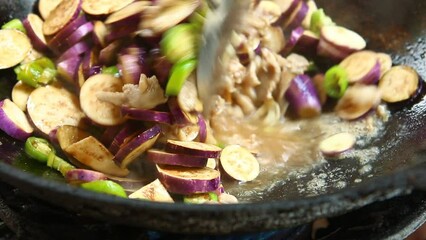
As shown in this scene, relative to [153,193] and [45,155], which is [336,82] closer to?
[153,193]

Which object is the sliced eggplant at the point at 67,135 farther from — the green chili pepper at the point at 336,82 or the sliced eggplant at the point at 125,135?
the green chili pepper at the point at 336,82

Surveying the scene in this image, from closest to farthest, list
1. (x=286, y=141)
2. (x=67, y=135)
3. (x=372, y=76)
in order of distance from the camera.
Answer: (x=67, y=135)
(x=286, y=141)
(x=372, y=76)

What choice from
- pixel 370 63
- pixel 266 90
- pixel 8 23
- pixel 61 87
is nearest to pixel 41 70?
pixel 61 87

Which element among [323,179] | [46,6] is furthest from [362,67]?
[46,6]

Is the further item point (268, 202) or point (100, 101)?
point (100, 101)

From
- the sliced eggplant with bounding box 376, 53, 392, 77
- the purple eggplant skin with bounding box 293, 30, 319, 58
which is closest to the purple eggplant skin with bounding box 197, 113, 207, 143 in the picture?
the purple eggplant skin with bounding box 293, 30, 319, 58

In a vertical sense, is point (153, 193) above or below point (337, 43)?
below

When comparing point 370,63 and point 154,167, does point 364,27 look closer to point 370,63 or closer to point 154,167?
point 370,63
